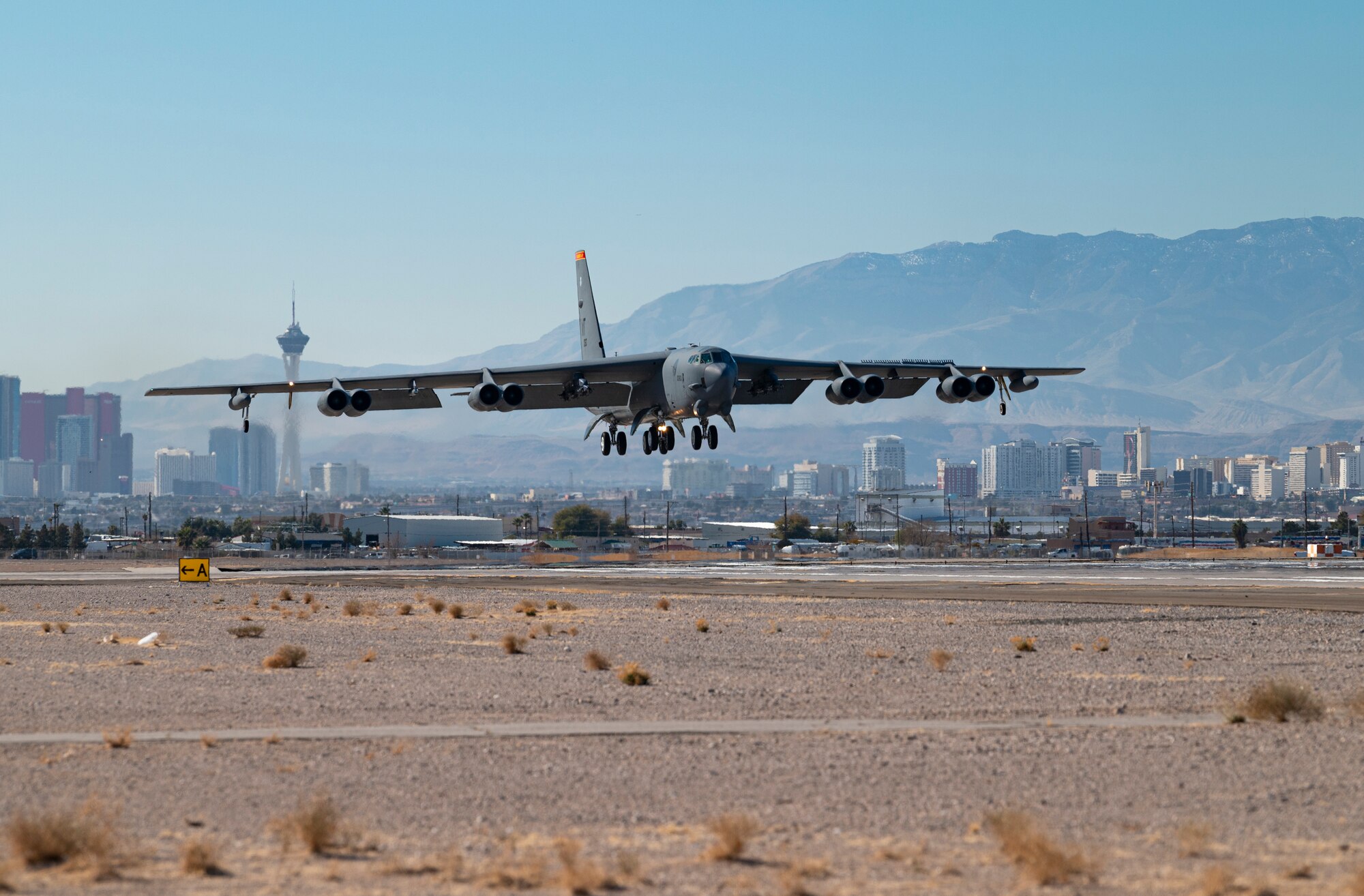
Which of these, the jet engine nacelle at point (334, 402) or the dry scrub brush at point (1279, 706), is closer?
the dry scrub brush at point (1279, 706)

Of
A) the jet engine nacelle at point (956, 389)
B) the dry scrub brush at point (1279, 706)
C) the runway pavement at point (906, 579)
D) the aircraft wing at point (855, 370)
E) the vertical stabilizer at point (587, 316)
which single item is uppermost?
the vertical stabilizer at point (587, 316)

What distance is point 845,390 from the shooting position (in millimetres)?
49312

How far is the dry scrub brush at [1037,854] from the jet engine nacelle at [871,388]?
124 feet

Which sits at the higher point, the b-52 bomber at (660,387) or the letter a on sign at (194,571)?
the b-52 bomber at (660,387)

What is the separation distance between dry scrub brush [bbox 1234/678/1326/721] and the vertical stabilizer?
47.0 meters

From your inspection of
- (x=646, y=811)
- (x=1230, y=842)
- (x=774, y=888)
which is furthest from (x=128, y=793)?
(x=1230, y=842)

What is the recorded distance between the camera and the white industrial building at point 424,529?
601ft

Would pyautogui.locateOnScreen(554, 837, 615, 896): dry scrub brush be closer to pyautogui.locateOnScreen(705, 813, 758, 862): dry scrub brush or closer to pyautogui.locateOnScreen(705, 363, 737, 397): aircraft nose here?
pyautogui.locateOnScreen(705, 813, 758, 862): dry scrub brush

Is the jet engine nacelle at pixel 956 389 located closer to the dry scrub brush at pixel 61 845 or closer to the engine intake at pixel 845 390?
the engine intake at pixel 845 390

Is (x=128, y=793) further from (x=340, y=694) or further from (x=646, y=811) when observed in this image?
(x=340, y=694)

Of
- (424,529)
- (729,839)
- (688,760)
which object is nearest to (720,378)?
(688,760)

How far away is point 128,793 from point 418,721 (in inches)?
210

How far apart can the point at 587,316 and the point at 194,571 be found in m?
19.5

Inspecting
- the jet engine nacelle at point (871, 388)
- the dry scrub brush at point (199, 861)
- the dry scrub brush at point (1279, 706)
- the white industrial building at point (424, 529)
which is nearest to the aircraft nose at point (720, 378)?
the jet engine nacelle at point (871, 388)
